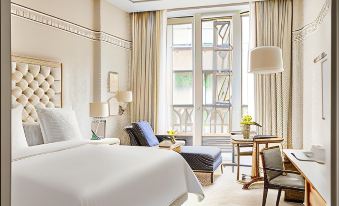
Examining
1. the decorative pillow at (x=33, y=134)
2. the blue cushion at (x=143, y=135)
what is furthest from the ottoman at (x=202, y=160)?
the decorative pillow at (x=33, y=134)

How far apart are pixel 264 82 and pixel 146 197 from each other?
13.2 ft

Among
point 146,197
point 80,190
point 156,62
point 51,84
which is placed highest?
point 156,62

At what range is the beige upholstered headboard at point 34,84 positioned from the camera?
410 centimetres

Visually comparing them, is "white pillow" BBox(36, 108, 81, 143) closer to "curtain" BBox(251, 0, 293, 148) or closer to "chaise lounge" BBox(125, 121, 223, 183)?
"chaise lounge" BBox(125, 121, 223, 183)

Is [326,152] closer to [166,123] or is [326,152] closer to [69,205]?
[69,205]

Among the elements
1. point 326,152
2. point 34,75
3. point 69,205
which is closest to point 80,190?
point 69,205

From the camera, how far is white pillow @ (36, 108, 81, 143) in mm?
3883

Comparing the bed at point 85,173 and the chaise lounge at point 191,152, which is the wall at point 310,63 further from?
the bed at point 85,173

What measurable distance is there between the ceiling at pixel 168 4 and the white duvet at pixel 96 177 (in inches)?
138

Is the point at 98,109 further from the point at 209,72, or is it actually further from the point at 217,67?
the point at 217,67

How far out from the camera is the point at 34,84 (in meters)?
4.38

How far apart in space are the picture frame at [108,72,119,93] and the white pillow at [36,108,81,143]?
218 cm

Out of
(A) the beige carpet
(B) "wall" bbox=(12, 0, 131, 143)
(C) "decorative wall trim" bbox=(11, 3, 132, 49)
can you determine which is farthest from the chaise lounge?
(C) "decorative wall trim" bbox=(11, 3, 132, 49)

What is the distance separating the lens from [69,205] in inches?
84.2
